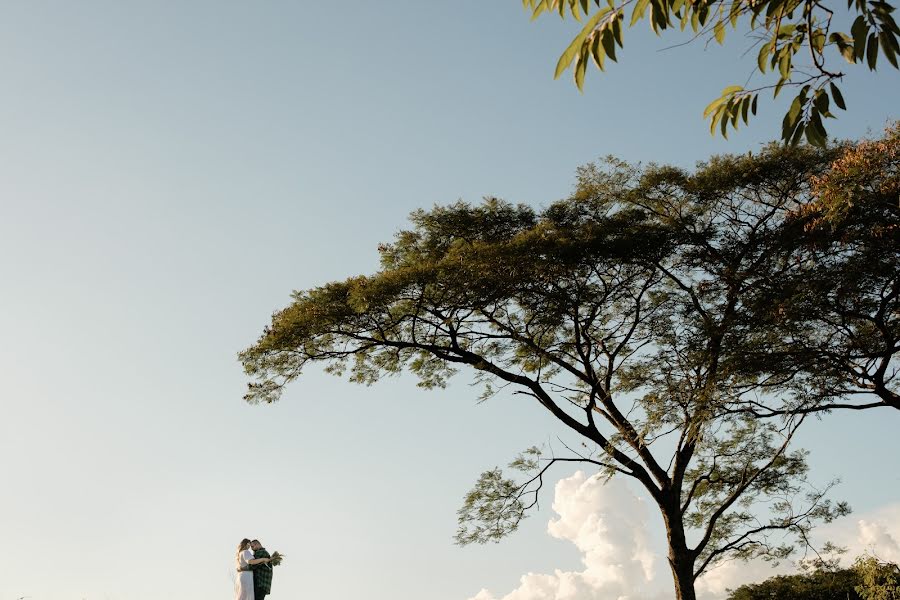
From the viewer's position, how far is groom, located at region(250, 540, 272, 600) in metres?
12.6

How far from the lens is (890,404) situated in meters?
14.8

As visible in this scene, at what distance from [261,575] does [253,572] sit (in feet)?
0.42

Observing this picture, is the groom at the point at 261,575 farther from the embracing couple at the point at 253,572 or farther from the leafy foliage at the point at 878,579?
the leafy foliage at the point at 878,579

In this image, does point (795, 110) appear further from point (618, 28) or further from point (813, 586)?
point (813, 586)

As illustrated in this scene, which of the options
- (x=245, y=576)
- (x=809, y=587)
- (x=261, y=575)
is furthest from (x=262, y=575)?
(x=809, y=587)

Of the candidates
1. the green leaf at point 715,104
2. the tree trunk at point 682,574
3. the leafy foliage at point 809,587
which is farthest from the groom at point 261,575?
the leafy foliage at point 809,587

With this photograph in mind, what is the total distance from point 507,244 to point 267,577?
22.9 ft

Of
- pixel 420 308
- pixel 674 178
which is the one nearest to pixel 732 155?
pixel 674 178

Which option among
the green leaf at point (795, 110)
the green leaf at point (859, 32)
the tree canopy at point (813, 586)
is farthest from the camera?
the tree canopy at point (813, 586)

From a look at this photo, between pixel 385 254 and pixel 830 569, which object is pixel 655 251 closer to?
pixel 385 254

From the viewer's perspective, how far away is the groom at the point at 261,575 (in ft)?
41.5

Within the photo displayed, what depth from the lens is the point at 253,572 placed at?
12664mm

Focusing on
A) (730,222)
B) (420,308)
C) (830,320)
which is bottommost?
(830,320)

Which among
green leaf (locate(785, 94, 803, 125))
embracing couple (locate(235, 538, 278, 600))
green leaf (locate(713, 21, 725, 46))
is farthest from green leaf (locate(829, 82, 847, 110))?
embracing couple (locate(235, 538, 278, 600))
